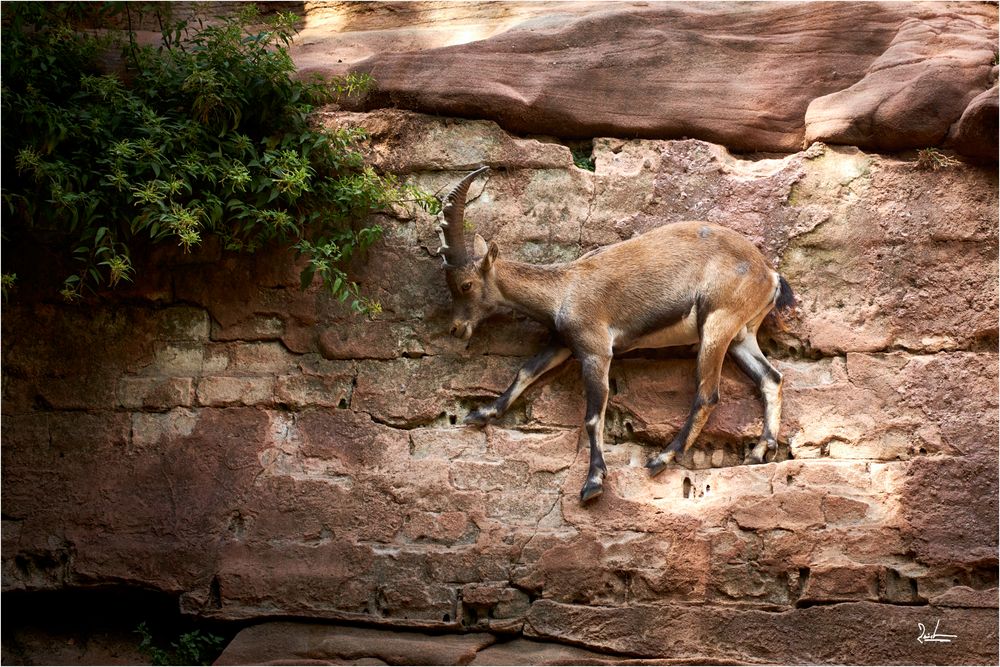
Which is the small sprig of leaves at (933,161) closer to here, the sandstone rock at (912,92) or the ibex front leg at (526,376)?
the sandstone rock at (912,92)

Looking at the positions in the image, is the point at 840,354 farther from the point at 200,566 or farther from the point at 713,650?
the point at 200,566

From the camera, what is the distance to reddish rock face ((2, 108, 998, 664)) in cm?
556

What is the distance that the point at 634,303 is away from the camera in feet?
19.0

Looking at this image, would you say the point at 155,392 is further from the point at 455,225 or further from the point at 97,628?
the point at 455,225

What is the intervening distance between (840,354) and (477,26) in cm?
320

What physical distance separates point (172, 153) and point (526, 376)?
7.87ft

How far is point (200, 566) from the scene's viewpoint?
574 centimetres

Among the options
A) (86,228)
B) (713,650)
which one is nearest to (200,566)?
(86,228)

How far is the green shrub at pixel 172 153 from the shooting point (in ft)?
Result: 18.5

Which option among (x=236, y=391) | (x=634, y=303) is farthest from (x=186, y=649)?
(x=634, y=303)

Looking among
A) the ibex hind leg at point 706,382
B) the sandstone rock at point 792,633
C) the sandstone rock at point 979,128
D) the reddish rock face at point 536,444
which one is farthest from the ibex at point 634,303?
the sandstone rock at point 979,128

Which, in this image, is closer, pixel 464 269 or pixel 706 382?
pixel 706 382

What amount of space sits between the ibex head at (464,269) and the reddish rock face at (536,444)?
198 millimetres

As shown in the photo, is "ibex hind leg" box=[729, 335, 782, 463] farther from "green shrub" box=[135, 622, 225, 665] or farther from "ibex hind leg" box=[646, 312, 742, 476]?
"green shrub" box=[135, 622, 225, 665]
